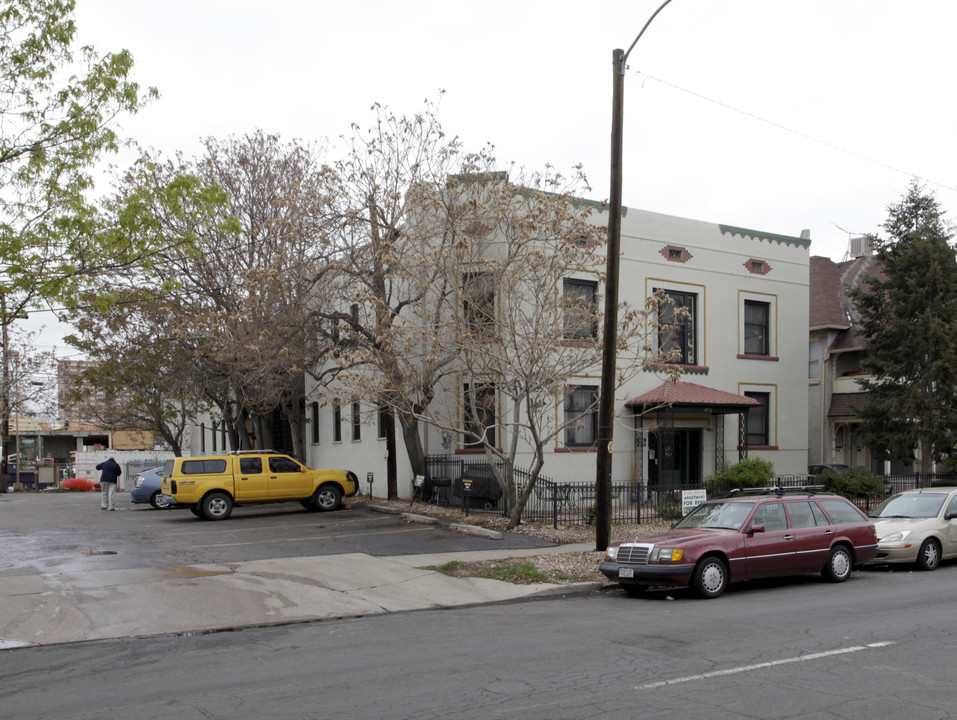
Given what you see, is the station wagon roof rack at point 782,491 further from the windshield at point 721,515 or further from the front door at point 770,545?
the windshield at point 721,515

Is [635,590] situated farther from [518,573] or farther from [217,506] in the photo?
[217,506]

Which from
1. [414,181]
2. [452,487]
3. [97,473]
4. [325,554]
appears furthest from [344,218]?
[97,473]

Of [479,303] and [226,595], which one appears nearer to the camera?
[226,595]

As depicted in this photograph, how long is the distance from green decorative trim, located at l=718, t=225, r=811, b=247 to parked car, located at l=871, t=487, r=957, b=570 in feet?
42.7

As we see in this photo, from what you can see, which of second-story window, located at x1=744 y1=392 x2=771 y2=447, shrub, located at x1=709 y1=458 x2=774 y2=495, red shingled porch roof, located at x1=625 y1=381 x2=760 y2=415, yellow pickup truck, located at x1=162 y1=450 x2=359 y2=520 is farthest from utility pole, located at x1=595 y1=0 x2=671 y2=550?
second-story window, located at x1=744 y1=392 x2=771 y2=447

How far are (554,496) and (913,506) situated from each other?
6825 mm

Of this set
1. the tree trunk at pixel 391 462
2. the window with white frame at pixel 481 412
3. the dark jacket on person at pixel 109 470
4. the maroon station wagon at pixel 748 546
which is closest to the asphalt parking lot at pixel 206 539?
the tree trunk at pixel 391 462

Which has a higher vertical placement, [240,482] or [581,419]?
[581,419]

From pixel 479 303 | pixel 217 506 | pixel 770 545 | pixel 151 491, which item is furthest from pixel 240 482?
pixel 770 545

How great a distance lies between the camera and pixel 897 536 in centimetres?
1528

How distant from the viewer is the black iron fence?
20.2 meters

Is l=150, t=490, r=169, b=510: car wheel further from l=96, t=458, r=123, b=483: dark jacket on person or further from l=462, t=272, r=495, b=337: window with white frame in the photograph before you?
l=462, t=272, r=495, b=337: window with white frame

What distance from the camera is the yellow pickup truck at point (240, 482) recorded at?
2292 cm

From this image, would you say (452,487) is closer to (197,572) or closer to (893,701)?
(197,572)
